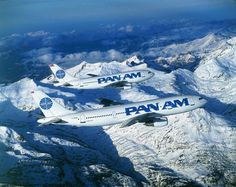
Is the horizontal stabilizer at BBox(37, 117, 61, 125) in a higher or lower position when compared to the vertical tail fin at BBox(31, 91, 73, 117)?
lower

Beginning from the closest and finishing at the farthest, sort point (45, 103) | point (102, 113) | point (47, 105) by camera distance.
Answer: point (45, 103), point (47, 105), point (102, 113)

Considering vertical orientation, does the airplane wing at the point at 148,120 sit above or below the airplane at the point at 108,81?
above

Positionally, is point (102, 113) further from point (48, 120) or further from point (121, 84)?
point (121, 84)

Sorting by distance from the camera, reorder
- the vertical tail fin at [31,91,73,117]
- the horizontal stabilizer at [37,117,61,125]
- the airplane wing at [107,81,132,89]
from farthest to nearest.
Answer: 1. the airplane wing at [107,81,132,89]
2. the vertical tail fin at [31,91,73,117]
3. the horizontal stabilizer at [37,117,61,125]

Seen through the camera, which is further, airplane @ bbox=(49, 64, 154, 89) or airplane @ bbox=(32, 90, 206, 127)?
airplane @ bbox=(49, 64, 154, 89)

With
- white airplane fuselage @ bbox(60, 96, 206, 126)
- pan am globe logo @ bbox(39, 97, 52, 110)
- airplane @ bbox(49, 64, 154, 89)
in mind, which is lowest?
airplane @ bbox(49, 64, 154, 89)

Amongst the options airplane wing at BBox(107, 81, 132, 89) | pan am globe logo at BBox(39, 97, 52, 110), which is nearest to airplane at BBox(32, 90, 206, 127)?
pan am globe logo at BBox(39, 97, 52, 110)

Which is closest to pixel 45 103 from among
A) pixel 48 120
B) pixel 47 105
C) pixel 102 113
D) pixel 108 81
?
pixel 47 105

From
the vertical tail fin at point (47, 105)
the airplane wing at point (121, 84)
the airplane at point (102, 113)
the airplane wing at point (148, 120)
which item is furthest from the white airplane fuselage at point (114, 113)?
the airplane wing at point (121, 84)

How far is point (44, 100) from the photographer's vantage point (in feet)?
432

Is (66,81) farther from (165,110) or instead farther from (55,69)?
(165,110)

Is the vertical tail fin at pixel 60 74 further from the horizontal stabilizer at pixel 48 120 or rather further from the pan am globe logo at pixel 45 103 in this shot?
the horizontal stabilizer at pixel 48 120

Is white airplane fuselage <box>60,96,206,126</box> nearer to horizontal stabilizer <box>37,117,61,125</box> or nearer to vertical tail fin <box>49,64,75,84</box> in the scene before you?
horizontal stabilizer <box>37,117,61,125</box>

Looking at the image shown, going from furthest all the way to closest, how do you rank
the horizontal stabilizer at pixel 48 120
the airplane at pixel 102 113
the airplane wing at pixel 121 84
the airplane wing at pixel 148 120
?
the airplane wing at pixel 121 84 → the airplane at pixel 102 113 → the airplane wing at pixel 148 120 → the horizontal stabilizer at pixel 48 120
